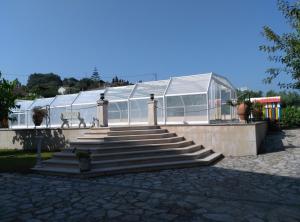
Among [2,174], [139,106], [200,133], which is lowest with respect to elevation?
[2,174]

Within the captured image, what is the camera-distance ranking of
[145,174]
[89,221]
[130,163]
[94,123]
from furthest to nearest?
[94,123] < [130,163] < [145,174] < [89,221]

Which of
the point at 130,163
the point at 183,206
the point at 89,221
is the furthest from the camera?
the point at 130,163

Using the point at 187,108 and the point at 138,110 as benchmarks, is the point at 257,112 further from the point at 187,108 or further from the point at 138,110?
the point at 138,110

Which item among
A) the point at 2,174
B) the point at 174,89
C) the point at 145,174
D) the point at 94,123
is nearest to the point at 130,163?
the point at 145,174

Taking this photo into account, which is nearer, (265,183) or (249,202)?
(249,202)

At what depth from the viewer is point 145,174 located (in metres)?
9.78

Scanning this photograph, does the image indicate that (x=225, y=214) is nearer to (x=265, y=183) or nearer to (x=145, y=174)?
(x=265, y=183)

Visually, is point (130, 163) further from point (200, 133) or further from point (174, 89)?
point (174, 89)

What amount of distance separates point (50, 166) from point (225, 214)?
7.24m

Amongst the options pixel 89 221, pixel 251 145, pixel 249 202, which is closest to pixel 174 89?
pixel 251 145

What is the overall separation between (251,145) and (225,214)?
25.5ft

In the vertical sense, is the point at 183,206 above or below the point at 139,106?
below

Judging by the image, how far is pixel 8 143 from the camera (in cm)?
1978

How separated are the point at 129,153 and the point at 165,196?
4445mm
